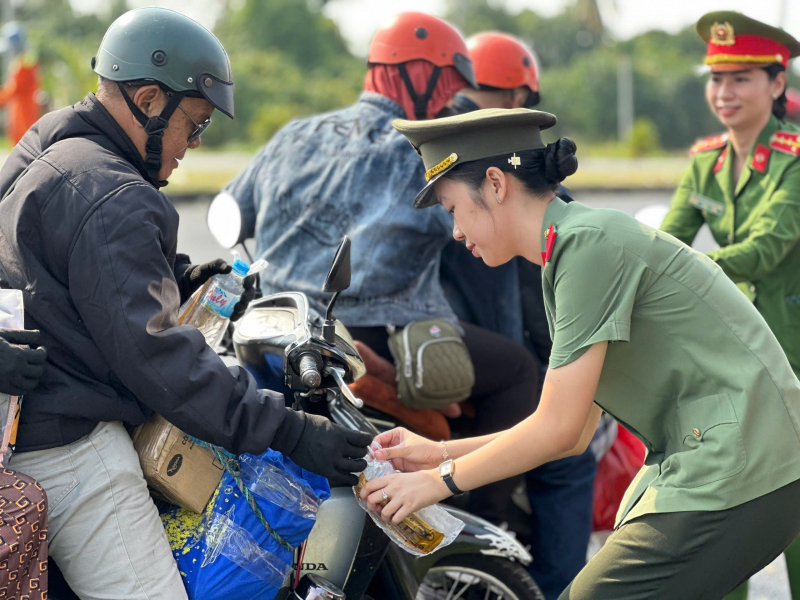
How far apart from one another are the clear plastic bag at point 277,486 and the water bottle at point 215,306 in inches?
14.4

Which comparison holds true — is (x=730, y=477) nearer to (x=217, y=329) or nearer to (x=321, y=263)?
(x=217, y=329)

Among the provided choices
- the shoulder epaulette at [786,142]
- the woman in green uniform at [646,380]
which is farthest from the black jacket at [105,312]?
the shoulder epaulette at [786,142]

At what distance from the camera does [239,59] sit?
119 ft

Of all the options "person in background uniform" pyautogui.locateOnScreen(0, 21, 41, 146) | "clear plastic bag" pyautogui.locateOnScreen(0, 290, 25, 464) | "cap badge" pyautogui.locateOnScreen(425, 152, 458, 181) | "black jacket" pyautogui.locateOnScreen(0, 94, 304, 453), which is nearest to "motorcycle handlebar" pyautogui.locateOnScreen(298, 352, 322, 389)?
"black jacket" pyautogui.locateOnScreen(0, 94, 304, 453)

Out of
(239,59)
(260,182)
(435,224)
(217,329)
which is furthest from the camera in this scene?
(239,59)

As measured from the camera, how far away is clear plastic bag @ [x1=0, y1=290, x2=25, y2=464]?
6.70 feet

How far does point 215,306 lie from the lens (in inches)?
101

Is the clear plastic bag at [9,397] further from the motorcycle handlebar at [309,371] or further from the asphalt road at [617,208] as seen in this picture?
the asphalt road at [617,208]

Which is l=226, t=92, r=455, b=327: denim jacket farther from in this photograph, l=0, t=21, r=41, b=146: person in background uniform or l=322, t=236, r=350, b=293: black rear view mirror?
l=0, t=21, r=41, b=146: person in background uniform

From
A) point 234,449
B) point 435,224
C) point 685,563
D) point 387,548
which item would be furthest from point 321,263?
point 685,563

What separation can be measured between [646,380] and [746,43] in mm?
2228

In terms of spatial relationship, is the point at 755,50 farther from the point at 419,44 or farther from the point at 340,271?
the point at 340,271

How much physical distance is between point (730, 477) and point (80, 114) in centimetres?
171

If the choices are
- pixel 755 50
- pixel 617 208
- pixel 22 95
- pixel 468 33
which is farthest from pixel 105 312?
pixel 468 33
